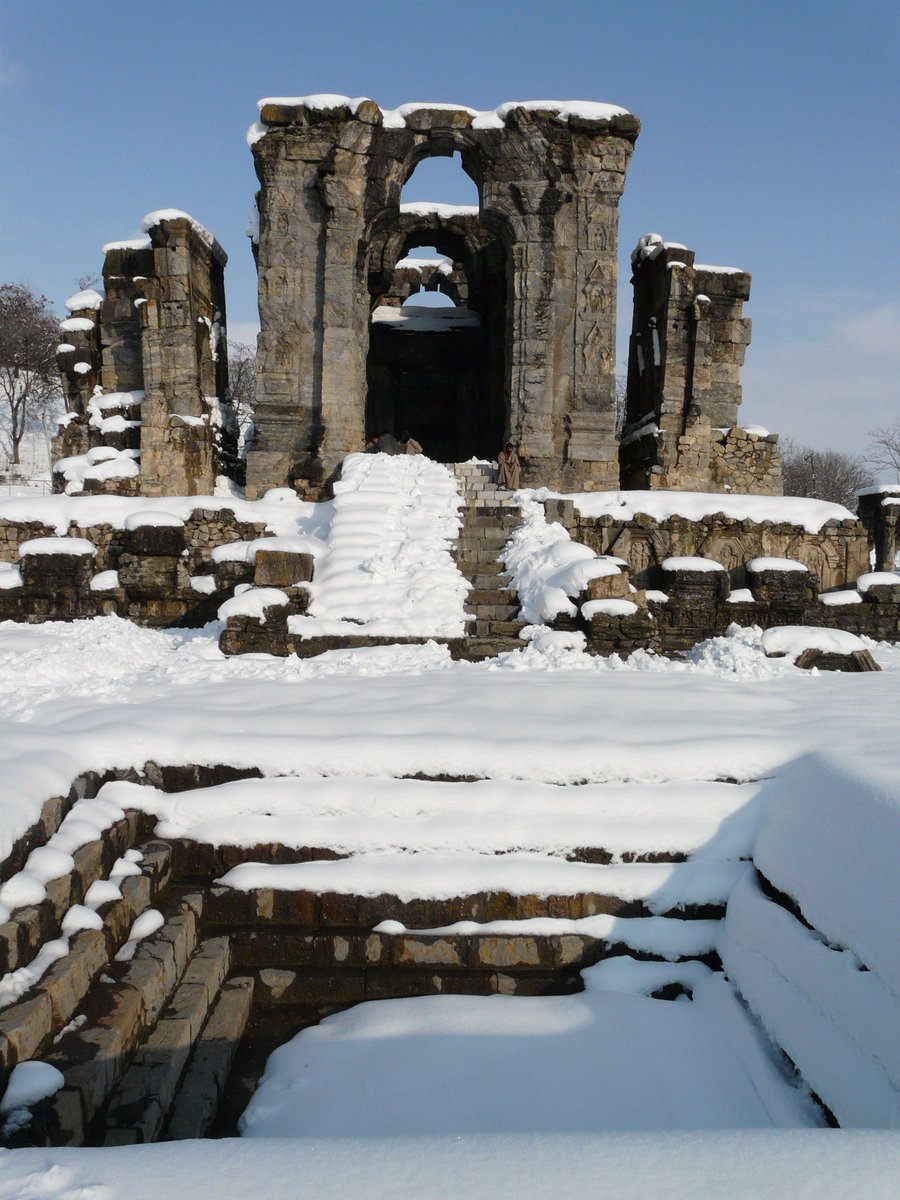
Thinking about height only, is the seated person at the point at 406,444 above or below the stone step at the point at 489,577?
above

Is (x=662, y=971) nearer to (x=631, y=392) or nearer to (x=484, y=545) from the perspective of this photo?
(x=484, y=545)

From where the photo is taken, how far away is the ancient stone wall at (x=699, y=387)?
1672 centimetres

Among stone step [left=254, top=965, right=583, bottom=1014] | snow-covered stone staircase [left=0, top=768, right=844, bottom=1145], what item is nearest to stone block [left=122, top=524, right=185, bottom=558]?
snow-covered stone staircase [left=0, top=768, right=844, bottom=1145]

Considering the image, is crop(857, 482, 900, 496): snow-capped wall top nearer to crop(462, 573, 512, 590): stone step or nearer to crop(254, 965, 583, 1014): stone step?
crop(462, 573, 512, 590): stone step

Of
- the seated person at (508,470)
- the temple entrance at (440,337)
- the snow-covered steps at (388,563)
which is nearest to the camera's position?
the snow-covered steps at (388,563)

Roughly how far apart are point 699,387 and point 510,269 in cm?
487

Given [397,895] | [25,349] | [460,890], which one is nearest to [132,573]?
[397,895]

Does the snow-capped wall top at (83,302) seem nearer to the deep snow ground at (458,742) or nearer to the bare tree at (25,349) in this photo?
the deep snow ground at (458,742)

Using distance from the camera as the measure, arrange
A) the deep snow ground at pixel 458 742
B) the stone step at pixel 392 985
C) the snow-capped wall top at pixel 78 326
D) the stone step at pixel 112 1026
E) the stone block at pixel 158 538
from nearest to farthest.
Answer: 1. the deep snow ground at pixel 458 742
2. the stone step at pixel 112 1026
3. the stone step at pixel 392 985
4. the stone block at pixel 158 538
5. the snow-capped wall top at pixel 78 326

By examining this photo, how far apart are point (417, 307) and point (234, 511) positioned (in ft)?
46.2

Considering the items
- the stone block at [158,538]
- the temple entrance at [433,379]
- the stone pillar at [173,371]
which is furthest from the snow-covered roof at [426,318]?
the stone block at [158,538]

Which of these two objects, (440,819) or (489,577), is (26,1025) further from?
(489,577)

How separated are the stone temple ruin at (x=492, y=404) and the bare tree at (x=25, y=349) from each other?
23.7 metres

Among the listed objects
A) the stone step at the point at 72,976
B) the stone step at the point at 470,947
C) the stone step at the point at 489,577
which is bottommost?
the stone step at the point at 470,947
